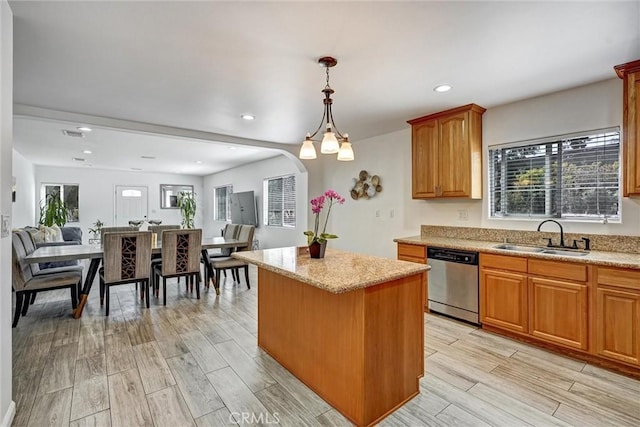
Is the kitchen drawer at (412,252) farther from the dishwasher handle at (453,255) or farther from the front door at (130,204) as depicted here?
the front door at (130,204)

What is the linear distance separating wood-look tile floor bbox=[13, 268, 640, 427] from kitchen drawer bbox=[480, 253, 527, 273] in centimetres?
68

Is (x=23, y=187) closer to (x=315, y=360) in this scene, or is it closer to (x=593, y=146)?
(x=315, y=360)

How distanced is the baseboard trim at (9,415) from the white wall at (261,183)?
13.9 ft

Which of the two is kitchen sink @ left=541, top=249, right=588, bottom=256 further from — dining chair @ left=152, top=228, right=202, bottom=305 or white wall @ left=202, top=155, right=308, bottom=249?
dining chair @ left=152, top=228, right=202, bottom=305

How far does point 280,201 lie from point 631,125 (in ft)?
18.1

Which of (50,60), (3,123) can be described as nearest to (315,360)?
(3,123)

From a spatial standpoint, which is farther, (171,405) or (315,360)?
(315,360)

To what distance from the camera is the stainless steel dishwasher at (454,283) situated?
313 cm

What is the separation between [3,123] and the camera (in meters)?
1.67

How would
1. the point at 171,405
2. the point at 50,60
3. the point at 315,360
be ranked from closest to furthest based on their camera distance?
the point at 171,405, the point at 315,360, the point at 50,60

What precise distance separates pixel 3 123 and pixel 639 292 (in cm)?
417

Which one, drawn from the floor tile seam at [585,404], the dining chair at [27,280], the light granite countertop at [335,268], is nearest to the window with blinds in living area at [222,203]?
the dining chair at [27,280]

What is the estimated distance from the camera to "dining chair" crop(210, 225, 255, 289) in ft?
14.5

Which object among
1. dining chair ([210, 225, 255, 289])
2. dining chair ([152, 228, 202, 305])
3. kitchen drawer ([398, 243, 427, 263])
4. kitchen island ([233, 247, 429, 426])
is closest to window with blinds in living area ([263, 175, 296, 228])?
dining chair ([210, 225, 255, 289])
